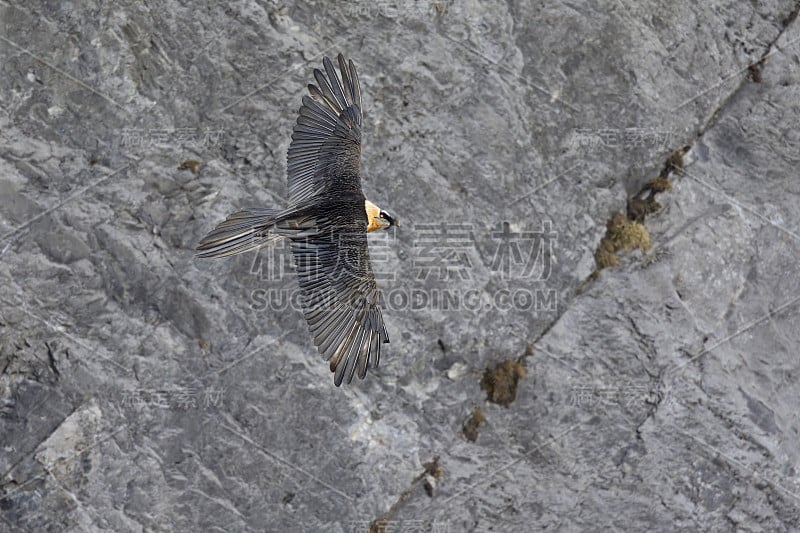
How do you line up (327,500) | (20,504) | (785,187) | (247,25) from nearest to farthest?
(20,504), (327,500), (247,25), (785,187)

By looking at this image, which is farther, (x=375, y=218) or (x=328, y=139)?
(x=375, y=218)

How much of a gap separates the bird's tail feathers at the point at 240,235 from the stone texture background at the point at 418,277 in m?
1.92

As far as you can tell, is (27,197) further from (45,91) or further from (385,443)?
(385,443)

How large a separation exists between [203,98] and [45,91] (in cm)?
189

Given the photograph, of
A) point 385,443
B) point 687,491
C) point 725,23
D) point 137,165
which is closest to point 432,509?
point 385,443

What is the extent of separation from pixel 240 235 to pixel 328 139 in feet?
4.97

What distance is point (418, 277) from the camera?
10.3 metres

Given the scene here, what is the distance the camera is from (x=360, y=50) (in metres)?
10.5

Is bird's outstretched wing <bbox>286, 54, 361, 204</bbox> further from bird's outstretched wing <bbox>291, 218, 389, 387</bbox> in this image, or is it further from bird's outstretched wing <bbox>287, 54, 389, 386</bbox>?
bird's outstretched wing <bbox>291, 218, 389, 387</bbox>

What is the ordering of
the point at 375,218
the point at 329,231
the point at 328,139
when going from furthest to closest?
the point at 375,218
the point at 328,139
the point at 329,231

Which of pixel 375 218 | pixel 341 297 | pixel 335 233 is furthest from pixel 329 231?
pixel 375 218

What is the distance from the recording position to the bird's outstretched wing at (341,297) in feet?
24.9

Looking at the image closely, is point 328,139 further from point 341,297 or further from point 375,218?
point 341,297

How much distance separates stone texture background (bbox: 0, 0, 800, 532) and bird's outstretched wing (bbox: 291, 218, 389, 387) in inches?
78.5
